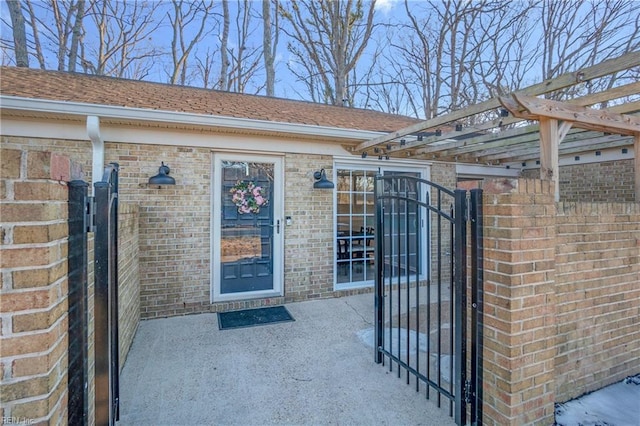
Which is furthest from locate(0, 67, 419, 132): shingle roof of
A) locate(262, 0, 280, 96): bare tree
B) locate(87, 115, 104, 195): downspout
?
locate(262, 0, 280, 96): bare tree

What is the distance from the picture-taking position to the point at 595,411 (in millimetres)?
2264

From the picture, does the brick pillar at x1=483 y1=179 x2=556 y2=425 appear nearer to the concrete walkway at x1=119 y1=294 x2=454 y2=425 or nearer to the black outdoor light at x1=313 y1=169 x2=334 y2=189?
the concrete walkway at x1=119 y1=294 x2=454 y2=425

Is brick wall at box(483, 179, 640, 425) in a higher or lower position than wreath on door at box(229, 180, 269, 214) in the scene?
lower

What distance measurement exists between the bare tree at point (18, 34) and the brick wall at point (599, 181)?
40.1 feet

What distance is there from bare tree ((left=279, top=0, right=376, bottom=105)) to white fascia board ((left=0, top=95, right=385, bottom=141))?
680 centimetres

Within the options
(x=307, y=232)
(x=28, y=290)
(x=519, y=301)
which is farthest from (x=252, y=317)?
(x=28, y=290)

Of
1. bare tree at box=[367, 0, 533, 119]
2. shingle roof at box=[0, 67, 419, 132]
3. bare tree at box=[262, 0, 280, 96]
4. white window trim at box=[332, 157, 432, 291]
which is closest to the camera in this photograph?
shingle roof at box=[0, 67, 419, 132]

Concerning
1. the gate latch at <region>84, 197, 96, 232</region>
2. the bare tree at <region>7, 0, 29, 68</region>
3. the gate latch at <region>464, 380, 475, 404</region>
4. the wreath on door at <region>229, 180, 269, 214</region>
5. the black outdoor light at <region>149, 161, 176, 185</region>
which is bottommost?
the gate latch at <region>464, 380, 475, 404</region>

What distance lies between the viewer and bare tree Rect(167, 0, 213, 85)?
10555 millimetres

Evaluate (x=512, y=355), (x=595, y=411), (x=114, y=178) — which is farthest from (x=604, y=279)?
(x=114, y=178)

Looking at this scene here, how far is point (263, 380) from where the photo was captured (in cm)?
275

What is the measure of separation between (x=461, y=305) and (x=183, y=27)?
12312 mm

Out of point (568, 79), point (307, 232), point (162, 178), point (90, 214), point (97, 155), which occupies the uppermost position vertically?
point (568, 79)

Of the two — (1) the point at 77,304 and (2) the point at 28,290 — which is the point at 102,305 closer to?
(1) the point at 77,304
